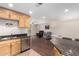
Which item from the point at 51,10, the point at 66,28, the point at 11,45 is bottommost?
the point at 11,45

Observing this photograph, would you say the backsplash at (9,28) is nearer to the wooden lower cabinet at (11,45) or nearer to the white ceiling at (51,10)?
the wooden lower cabinet at (11,45)

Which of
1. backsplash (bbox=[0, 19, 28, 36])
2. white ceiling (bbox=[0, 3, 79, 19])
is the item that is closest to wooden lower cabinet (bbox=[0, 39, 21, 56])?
backsplash (bbox=[0, 19, 28, 36])

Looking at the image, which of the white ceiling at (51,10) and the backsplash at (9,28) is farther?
the backsplash at (9,28)

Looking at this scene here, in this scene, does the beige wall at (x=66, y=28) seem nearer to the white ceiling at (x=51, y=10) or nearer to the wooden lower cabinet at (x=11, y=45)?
the white ceiling at (x=51, y=10)

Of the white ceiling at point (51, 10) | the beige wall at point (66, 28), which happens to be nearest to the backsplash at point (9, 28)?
the white ceiling at point (51, 10)

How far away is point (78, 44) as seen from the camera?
2277 mm

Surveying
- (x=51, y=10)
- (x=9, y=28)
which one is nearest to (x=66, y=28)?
(x=51, y=10)

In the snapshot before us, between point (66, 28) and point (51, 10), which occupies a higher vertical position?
point (51, 10)

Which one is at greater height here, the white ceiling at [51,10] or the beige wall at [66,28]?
the white ceiling at [51,10]

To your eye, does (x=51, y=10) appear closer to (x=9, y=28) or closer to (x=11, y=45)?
(x=9, y=28)

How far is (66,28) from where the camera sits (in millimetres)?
1702

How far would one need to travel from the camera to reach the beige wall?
5.30ft

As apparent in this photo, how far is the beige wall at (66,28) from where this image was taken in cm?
162

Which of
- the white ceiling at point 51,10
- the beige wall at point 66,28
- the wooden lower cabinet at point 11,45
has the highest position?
the white ceiling at point 51,10
